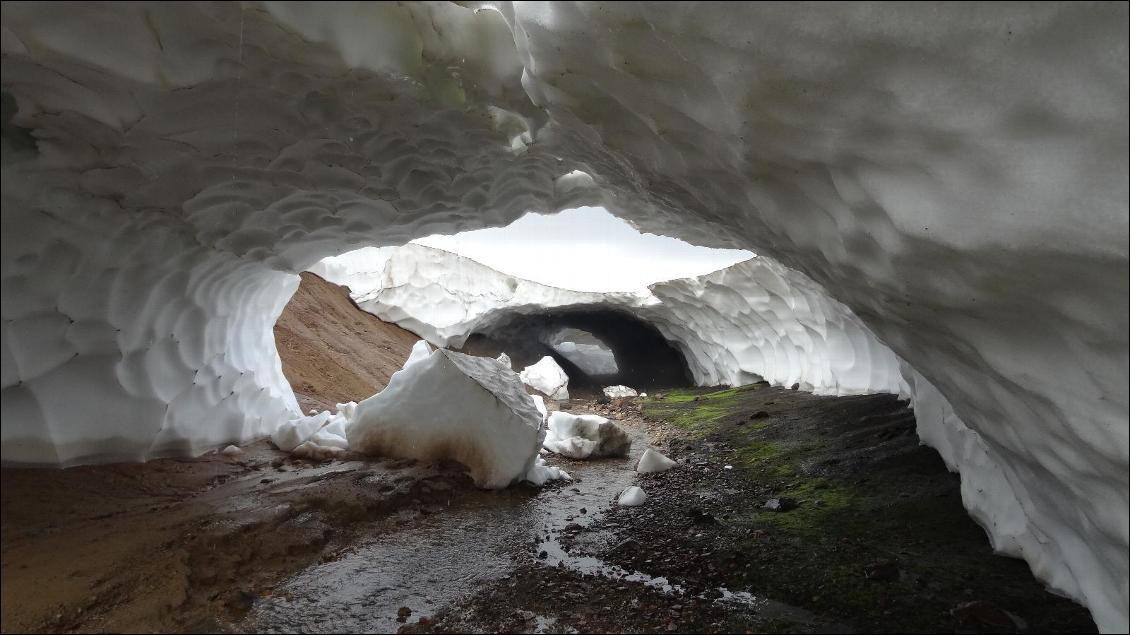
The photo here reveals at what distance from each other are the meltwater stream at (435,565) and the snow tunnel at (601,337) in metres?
12.2

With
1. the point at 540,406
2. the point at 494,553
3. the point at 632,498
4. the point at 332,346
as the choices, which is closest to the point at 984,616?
the point at 494,553

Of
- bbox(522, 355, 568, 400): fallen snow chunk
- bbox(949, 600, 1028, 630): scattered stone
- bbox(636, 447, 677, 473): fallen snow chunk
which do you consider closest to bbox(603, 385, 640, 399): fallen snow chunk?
bbox(522, 355, 568, 400): fallen snow chunk

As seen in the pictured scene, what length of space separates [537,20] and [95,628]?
3.16 m

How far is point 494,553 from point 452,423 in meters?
2.00

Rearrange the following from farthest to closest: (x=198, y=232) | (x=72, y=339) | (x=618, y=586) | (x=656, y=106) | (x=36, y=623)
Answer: (x=198, y=232) → (x=72, y=339) → (x=618, y=586) → (x=656, y=106) → (x=36, y=623)

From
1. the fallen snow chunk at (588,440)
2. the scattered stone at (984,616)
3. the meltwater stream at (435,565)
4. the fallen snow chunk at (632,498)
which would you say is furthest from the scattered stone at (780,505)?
the fallen snow chunk at (588,440)

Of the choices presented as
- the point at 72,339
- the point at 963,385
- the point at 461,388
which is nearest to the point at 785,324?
the point at 461,388

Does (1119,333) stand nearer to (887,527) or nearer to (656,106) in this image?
(656,106)

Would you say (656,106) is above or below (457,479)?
above

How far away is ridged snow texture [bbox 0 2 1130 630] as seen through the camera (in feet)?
5.07

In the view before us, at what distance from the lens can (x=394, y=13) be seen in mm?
2746

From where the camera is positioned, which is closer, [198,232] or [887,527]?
[887,527]

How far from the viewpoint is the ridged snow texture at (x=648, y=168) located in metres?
1.54

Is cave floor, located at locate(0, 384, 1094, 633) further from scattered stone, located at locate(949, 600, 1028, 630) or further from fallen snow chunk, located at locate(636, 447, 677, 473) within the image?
fallen snow chunk, located at locate(636, 447, 677, 473)
